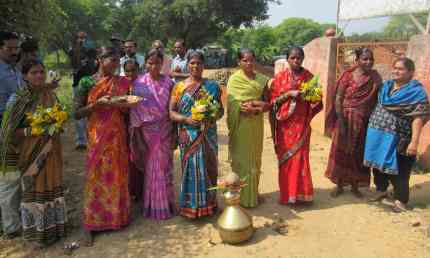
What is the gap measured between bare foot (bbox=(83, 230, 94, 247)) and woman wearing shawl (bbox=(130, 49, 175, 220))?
27.5 inches

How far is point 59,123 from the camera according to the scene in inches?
149

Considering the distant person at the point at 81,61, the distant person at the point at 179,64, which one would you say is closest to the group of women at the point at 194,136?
the distant person at the point at 179,64

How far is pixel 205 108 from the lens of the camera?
4.09m

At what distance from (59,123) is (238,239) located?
2.25 m

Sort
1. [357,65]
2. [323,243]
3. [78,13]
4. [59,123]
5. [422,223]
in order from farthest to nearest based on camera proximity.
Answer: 1. [78,13]
2. [357,65]
3. [422,223]
4. [323,243]
5. [59,123]

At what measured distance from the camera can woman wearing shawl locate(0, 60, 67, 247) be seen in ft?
12.5

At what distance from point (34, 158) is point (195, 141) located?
5.69ft

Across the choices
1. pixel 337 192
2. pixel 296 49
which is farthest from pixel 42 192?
pixel 337 192

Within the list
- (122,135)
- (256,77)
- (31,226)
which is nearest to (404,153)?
(256,77)

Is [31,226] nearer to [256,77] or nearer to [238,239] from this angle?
[238,239]

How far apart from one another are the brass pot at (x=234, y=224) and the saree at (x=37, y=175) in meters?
1.84

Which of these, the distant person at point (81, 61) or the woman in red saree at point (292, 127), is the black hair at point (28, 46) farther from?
the woman in red saree at point (292, 127)

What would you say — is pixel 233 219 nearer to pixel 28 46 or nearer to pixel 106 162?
pixel 106 162

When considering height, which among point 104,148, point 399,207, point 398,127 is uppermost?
point 398,127
